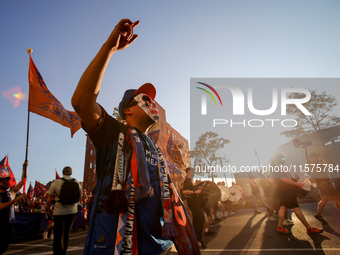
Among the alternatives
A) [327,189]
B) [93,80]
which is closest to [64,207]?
[93,80]

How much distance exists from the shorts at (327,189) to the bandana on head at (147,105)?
6381 mm

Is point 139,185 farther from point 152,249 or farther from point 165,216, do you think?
point 152,249

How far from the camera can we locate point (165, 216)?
1482 millimetres

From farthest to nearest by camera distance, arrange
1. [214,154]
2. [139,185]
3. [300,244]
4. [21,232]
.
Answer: [214,154], [21,232], [300,244], [139,185]

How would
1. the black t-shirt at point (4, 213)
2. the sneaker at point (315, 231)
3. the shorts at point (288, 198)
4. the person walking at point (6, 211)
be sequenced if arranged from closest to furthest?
the person walking at point (6, 211), the black t-shirt at point (4, 213), the sneaker at point (315, 231), the shorts at point (288, 198)

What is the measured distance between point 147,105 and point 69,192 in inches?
134

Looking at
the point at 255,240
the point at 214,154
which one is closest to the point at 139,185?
the point at 255,240

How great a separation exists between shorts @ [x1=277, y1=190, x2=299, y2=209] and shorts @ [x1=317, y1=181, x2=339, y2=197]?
150 cm

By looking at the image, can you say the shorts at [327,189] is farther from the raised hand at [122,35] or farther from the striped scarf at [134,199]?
the raised hand at [122,35]

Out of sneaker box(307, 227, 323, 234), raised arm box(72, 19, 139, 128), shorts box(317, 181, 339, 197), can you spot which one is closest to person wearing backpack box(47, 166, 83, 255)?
raised arm box(72, 19, 139, 128)

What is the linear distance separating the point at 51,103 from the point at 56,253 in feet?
9.94

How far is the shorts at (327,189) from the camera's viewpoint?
230 inches

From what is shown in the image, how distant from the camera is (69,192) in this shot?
168 inches

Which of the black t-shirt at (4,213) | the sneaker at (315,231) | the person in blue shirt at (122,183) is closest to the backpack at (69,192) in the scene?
the black t-shirt at (4,213)
